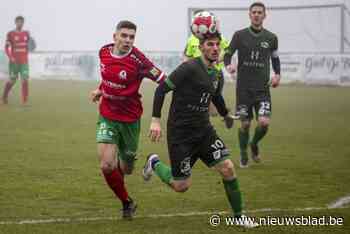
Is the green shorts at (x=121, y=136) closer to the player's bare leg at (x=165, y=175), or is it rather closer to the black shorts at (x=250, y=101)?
the player's bare leg at (x=165, y=175)

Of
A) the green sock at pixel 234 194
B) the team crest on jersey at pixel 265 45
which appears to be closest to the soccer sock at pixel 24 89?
the team crest on jersey at pixel 265 45

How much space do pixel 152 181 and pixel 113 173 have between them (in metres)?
2.83

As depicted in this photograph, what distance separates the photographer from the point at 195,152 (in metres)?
8.63

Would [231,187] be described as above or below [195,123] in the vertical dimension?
below

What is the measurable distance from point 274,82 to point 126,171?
13.1ft

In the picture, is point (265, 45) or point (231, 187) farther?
point (265, 45)

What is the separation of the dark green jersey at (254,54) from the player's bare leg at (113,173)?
445 centimetres

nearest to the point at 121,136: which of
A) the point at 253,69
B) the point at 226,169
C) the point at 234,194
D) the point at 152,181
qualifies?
the point at 226,169

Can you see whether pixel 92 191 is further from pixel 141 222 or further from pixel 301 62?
pixel 301 62

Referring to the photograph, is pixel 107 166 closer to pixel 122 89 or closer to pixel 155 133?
pixel 155 133

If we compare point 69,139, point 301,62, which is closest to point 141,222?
point 69,139

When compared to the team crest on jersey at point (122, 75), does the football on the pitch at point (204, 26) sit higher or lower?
higher

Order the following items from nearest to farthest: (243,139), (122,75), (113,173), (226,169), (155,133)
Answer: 1. (155,133)
2. (226,169)
3. (113,173)
4. (122,75)
5. (243,139)

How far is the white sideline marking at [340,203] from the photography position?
9633mm
